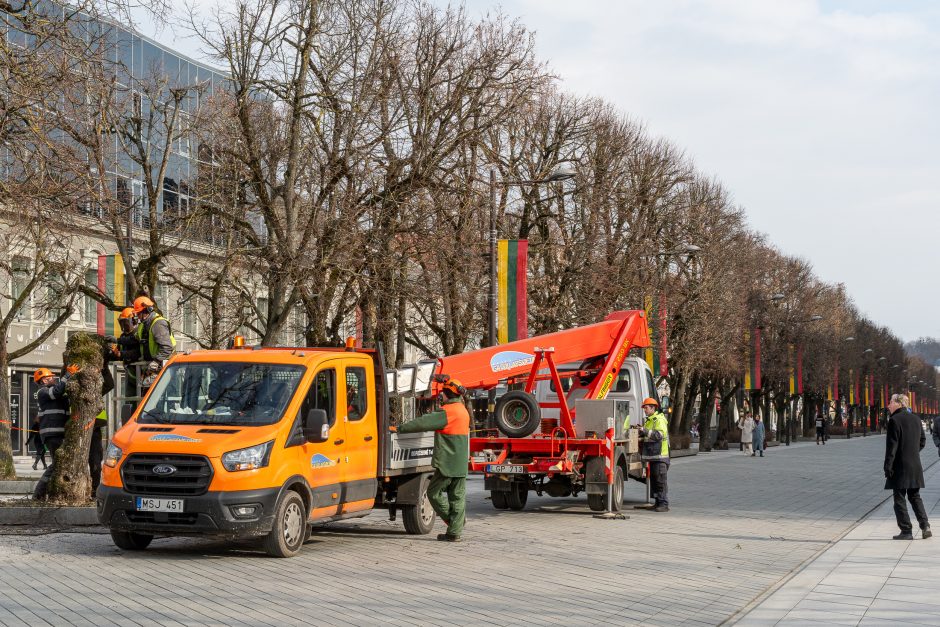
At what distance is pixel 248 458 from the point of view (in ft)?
38.4

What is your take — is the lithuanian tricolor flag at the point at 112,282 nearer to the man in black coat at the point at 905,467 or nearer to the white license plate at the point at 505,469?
the white license plate at the point at 505,469

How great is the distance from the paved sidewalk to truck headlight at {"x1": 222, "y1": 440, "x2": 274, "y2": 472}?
483 centimetres

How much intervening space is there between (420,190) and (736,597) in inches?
621

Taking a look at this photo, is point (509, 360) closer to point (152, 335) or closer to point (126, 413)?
point (152, 335)

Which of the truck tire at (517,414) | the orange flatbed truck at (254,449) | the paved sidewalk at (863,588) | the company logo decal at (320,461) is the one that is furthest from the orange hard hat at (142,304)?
the paved sidewalk at (863,588)

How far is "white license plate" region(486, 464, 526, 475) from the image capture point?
18.1m

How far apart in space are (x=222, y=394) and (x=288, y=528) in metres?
1.56

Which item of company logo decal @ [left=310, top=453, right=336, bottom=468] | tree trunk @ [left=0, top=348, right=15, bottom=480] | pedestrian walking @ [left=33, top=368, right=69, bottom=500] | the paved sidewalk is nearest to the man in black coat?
the paved sidewalk

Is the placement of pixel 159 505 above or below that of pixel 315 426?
below

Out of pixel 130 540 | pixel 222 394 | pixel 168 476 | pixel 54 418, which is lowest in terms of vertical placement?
pixel 130 540

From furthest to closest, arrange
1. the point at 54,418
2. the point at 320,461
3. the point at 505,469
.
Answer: the point at 505,469 → the point at 54,418 → the point at 320,461

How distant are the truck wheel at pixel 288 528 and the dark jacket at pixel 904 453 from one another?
7275 mm

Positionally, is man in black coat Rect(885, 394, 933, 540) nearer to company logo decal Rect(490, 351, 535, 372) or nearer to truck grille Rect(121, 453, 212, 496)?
company logo decal Rect(490, 351, 535, 372)

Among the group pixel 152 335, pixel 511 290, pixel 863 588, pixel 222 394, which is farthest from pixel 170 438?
pixel 511 290
